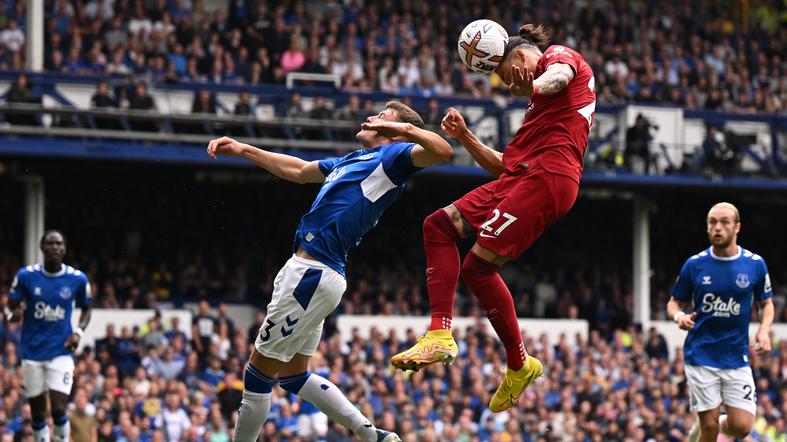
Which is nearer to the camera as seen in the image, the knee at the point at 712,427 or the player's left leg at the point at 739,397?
the knee at the point at 712,427

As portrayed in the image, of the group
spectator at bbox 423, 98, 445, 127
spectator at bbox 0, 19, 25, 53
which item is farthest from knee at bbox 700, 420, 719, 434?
spectator at bbox 0, 19, 25, 53

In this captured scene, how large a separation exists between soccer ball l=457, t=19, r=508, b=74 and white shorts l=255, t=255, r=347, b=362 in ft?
5.91

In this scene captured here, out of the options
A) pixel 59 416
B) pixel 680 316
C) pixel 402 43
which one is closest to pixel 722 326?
pixel 680 316

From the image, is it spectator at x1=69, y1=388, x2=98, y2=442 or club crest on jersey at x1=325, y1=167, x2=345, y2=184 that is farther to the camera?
spectator at x1=69, y1=388, x2=98, y2=442

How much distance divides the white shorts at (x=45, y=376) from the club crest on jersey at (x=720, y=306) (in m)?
6.34

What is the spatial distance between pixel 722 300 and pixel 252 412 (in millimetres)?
4433

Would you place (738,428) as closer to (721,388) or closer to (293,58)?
(721,388)

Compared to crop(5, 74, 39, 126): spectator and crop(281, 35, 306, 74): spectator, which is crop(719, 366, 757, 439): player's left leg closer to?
crop(5, 74, 39, 126): spectator

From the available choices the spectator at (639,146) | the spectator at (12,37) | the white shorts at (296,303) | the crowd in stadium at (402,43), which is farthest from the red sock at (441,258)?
the spectator at (639,146)

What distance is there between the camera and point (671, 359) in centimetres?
2516

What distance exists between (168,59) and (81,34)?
1.57 metres

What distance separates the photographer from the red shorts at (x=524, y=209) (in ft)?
30.1

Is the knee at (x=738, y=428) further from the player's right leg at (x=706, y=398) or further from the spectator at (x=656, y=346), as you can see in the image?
the spectator at (x=656, y=346)

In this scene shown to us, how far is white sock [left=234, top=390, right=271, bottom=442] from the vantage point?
998 centimetres
